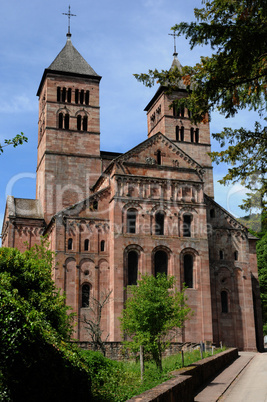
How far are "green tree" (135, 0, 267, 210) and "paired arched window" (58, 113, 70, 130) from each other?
38612 millimetres

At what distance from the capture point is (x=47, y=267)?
2595 centimetres

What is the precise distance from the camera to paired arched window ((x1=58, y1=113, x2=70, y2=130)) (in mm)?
53500

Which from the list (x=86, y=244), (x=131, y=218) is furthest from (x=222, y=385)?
(x=86, y=244)

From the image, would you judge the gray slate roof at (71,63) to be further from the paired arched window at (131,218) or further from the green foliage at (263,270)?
the green foliage at (263,270)

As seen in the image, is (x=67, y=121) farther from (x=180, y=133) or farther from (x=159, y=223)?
(x=159, y=223)

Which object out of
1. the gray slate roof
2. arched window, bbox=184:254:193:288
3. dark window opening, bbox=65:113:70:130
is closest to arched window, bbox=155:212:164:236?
arched window, bbox=184:254:193:288

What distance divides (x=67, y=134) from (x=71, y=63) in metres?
9.65

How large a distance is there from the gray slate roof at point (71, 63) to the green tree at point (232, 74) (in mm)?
42001

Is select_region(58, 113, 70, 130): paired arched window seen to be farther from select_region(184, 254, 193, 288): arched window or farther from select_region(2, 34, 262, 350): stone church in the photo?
select_region(184, 254, 193, 288): arched window

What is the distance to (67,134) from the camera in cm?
5297

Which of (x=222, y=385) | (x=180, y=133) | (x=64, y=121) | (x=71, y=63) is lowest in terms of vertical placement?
(x=222, y=385)

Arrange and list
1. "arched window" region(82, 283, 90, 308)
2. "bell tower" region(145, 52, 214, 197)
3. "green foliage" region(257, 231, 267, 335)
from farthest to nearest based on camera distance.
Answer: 1. "green foliage" region(257, 231, 267, 335)
2. "bell tower" region(145, 52, 214, 197)
3. "arched window" region(82, 283, 90, 308)

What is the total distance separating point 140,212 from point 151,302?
15.3 meters

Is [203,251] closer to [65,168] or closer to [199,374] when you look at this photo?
[65,168]
